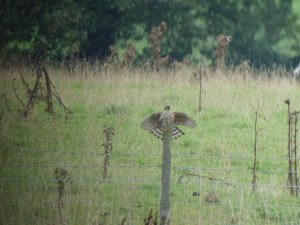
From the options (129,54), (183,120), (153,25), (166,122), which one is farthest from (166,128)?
(153,25)

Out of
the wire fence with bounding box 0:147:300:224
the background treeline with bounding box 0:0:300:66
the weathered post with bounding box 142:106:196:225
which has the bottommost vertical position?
the wire fence with bounding box 0:147:300:224

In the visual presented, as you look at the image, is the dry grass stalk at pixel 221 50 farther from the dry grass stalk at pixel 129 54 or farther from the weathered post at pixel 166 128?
the weathered post at pixel 166 128

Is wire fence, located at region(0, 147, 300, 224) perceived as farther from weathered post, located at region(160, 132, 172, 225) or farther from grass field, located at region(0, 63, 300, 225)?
weathered post, located at region(160, 132, 172, 225)

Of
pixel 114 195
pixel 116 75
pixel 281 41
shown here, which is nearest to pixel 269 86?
pixel 116 75

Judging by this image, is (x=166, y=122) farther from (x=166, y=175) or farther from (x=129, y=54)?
(x=129, y=54)

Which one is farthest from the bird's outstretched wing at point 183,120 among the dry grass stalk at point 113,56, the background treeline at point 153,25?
the background treeline at point 153,25

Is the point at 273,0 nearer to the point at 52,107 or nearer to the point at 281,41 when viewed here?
the point at 281,41

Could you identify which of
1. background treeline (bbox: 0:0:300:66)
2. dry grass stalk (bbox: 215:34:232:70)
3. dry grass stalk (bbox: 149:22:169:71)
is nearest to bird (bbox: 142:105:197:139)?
dry grass stalk (bbox: 215:34:232:70)

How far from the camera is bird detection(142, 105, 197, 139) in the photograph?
17.9 ft

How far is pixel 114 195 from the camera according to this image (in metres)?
7.59

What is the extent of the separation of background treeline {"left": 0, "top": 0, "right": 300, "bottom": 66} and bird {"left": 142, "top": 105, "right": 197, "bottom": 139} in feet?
45.5

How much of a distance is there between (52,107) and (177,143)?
89.6 inches

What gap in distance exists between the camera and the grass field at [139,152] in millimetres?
6992

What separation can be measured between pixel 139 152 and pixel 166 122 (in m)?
4.55
